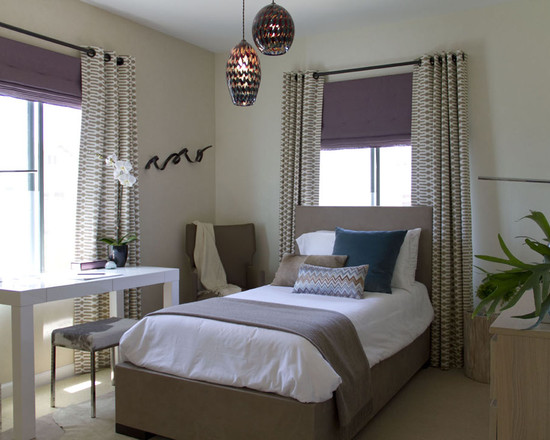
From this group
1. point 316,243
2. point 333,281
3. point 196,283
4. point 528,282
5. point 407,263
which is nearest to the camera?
point 528,282

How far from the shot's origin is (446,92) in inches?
157

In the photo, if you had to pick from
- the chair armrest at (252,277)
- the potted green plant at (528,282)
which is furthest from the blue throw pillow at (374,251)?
the potted green plant at (528,282)

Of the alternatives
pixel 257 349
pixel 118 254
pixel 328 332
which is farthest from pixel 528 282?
pixel 118 254

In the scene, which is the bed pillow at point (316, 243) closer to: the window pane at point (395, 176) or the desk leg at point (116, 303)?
the window pane at point (395, 176)

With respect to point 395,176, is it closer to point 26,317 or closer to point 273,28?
point 273,28

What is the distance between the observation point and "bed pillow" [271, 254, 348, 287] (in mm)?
3646

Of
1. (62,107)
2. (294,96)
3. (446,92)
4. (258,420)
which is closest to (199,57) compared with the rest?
(294,96)

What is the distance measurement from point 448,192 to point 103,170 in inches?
100

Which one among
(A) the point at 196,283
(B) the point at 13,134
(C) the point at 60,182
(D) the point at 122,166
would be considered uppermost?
(B) the point at 13,134

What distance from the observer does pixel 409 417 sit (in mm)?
3031

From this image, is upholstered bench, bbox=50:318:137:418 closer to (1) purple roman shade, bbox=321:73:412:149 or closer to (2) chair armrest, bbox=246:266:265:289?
(2) chair armrest, bbox=246:266:265:289

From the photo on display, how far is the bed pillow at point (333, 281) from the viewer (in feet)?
10.9

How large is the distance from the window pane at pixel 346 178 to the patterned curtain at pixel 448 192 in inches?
22.1

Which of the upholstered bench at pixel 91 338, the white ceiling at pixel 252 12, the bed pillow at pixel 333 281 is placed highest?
the white ceiling at pixel 252 12
